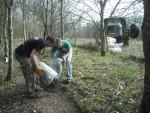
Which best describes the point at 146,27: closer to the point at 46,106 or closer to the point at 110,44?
the point at 46,106

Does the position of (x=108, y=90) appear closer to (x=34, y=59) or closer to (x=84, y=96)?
(x=84, y=96)

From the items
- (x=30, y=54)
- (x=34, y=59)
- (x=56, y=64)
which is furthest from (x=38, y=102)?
(x=56, y=64)

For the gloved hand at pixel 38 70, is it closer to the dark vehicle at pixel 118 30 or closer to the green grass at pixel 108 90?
the green grass at pixel 108 90

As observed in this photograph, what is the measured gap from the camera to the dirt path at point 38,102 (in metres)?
7.01

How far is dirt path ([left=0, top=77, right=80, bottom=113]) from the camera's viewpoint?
7.01 m

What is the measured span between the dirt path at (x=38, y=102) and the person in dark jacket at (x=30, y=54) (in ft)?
1.31

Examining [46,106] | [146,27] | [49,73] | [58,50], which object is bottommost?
[46,106]

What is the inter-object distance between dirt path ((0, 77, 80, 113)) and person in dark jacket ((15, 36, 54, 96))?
15.7 inches

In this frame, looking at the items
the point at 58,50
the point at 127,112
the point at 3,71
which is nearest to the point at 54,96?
the point at 58,50

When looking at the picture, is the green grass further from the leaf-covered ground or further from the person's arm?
the person's arm

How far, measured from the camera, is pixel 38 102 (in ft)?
24.5

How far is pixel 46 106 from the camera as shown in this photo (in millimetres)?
7207

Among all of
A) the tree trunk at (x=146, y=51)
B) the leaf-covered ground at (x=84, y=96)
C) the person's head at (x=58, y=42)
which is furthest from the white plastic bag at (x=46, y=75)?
the tree trunk at (x=146, y=51)

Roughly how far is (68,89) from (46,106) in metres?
1.61
